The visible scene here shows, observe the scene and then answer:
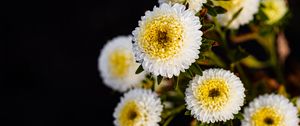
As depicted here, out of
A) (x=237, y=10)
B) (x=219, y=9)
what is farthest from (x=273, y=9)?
(x=219, y=9)

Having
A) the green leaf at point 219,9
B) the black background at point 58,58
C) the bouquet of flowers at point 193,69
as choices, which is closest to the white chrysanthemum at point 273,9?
the bouquet of flowers at point 193,69

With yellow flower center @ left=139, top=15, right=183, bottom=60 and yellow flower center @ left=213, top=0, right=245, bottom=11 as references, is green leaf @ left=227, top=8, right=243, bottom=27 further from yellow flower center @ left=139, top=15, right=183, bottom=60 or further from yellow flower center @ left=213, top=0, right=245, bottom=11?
yellow flower center @ left=139, top=15, right=183, bottom=60

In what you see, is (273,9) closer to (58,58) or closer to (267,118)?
(267,118)

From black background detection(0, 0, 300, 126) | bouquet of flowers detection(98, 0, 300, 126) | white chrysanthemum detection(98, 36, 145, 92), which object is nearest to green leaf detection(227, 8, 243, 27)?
bouquet of flowers detection(98, 0, 300, 126)

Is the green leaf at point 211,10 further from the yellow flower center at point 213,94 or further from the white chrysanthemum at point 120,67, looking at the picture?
the white chrysanthemum at point 120,67

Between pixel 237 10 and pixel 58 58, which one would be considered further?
pixel 58 58
